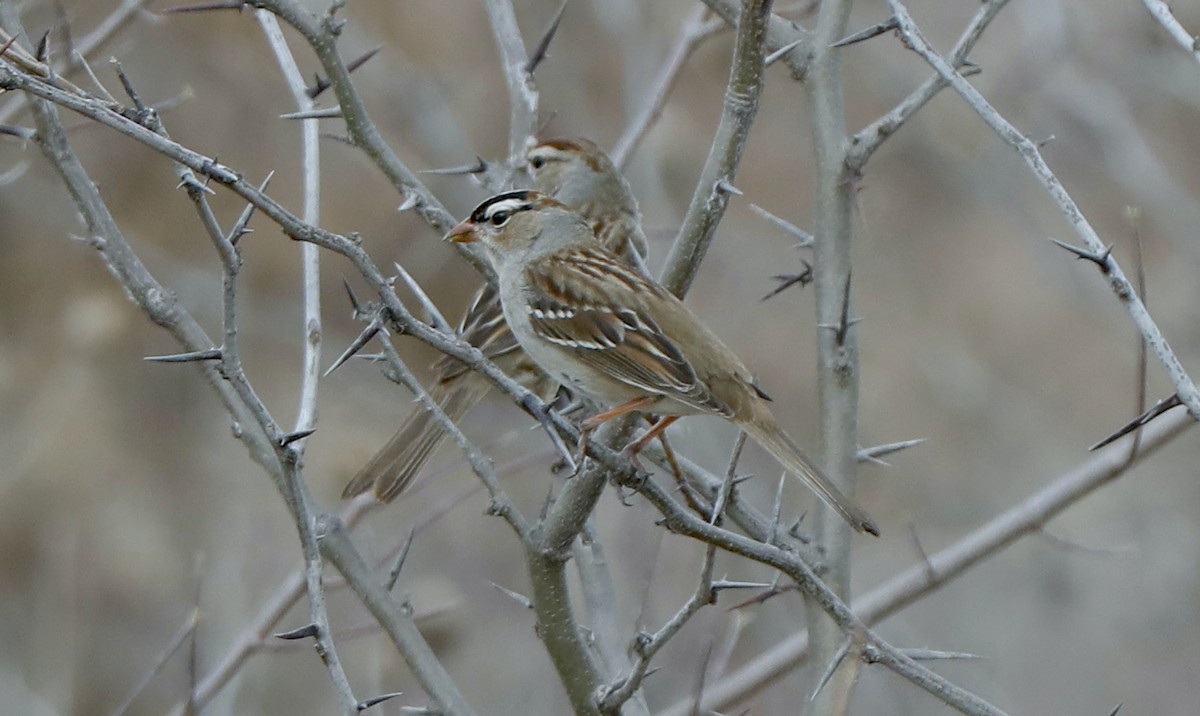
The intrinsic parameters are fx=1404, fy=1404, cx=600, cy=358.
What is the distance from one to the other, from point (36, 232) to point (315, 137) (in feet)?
22.6

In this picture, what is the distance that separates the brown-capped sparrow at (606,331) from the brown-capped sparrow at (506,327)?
30 centimetres

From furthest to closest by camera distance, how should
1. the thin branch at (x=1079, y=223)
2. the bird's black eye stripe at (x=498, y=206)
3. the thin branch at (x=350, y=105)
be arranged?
the bird's black eye stripe at (x=498, y=206) < the thin branch at (x=350, y=105) < the thin branch at (x=1079, y=223)

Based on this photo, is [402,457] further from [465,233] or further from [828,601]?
[828,601]

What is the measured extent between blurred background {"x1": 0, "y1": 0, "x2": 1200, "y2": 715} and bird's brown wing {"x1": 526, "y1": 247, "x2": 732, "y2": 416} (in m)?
2.55

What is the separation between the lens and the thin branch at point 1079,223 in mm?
2613

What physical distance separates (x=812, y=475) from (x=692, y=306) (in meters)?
8.60

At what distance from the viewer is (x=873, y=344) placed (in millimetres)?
12867

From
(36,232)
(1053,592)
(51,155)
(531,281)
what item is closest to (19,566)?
(36,232)

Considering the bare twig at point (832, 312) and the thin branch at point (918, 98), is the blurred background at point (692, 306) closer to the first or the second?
the bare twig at point (832, 312)

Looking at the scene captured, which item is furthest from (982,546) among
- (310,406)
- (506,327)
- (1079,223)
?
(506,327)

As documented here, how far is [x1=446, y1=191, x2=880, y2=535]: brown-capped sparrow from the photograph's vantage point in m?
4.15

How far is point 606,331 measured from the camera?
178 inches

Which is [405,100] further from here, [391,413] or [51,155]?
[51,155]

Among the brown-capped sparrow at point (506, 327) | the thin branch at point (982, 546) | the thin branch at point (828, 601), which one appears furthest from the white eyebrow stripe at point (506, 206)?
the thin branch at point (828, 601)
